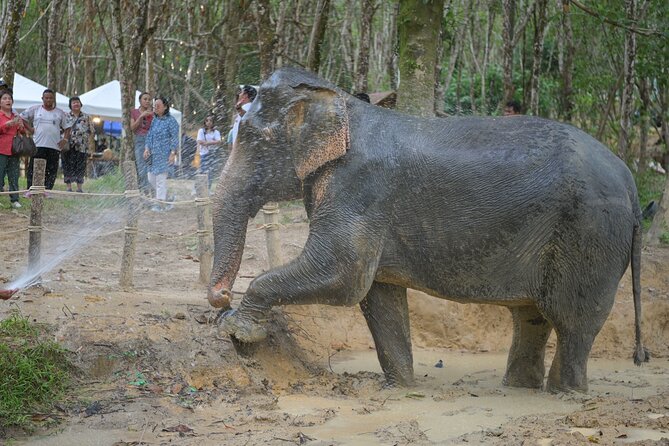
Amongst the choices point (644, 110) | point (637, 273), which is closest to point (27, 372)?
point (637, 273)

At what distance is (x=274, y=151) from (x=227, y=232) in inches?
26.9

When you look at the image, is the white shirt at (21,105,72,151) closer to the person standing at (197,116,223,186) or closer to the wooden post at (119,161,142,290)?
the person standing at (197,116,223,186)

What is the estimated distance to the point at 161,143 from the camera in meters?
14.5

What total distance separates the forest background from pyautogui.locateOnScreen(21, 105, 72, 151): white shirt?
79cm

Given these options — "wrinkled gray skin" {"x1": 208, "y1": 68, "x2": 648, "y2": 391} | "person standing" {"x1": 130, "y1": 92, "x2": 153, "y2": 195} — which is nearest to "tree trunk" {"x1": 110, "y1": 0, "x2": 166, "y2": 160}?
"person standing" {"x1": 130, "y1": 92, "x2": 153, "y2": 195}

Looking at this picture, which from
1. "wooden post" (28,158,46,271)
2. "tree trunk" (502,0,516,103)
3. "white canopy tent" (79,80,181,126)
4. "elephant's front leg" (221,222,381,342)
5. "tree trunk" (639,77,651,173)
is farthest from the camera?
"white canopy tent" (79,80,181,126)

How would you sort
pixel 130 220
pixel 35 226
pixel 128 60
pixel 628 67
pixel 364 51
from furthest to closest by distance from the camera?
pixel 128 60
pixel 364 51
pixel 628 67
pixel 130 220
pixel 35 226

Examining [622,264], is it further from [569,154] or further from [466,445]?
[466,445]

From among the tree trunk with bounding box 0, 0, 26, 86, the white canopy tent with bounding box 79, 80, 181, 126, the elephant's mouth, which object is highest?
the tree trunk with bounding box 0, 0, 26, 86

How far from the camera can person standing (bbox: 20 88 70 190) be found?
1498cm

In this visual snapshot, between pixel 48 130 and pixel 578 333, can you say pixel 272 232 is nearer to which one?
pixel 578 333

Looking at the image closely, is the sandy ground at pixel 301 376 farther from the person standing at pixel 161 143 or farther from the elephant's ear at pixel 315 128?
the person standing at pixel 161 143

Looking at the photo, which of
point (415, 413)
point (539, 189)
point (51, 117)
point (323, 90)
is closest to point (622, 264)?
point (539, 189)

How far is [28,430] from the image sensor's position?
5.83 m
